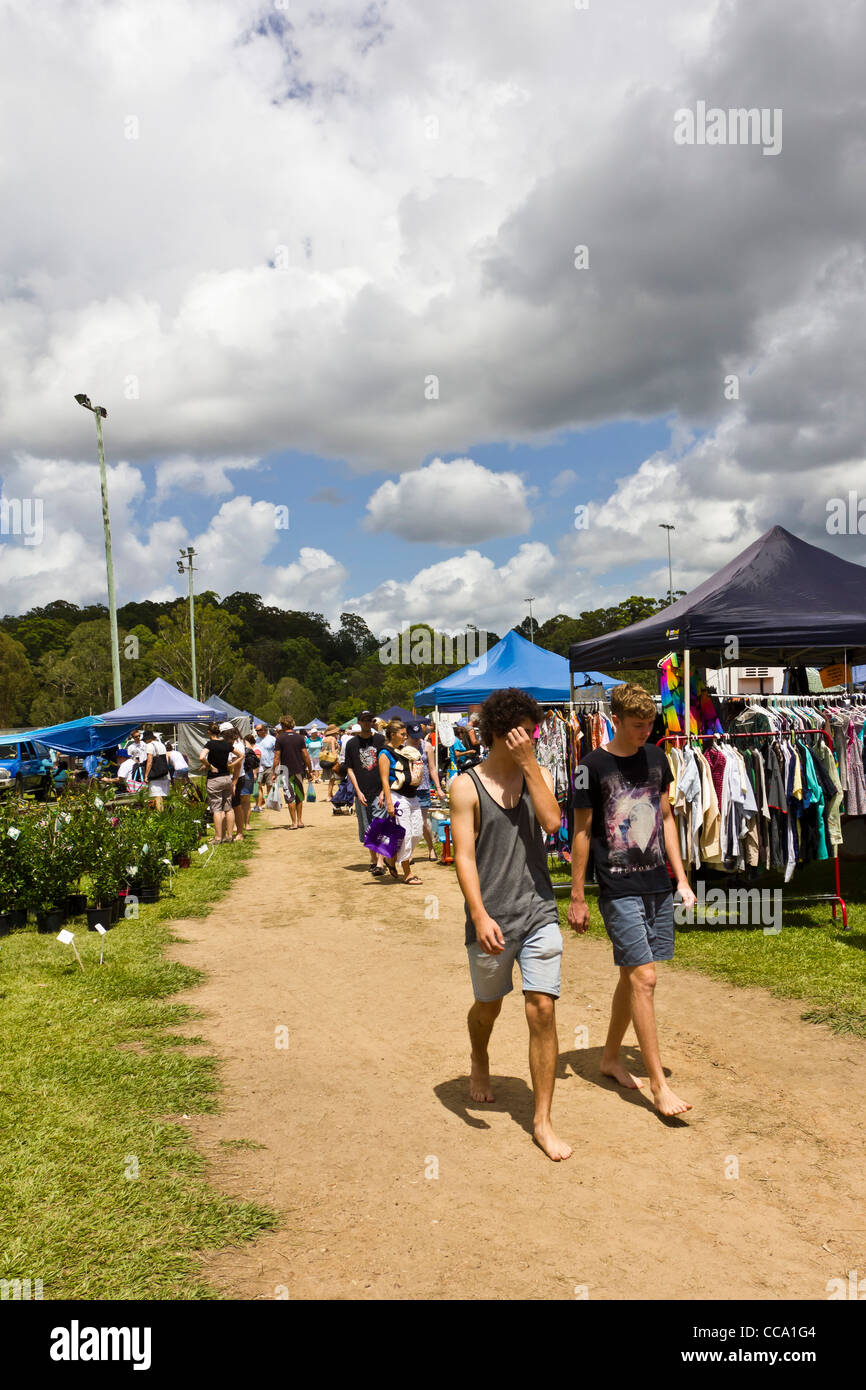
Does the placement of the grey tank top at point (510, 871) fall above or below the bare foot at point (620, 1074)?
above

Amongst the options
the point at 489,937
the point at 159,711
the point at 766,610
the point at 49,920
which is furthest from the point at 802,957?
the point at 159,711

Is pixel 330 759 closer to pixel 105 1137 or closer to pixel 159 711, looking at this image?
pixel 159 711

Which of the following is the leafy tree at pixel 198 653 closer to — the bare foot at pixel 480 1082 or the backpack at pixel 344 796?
the backpack at pixel 344 796

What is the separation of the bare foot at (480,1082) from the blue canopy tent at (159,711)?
2062 cm

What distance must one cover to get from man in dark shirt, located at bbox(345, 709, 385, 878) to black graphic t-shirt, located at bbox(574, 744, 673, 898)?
6455 millimetres

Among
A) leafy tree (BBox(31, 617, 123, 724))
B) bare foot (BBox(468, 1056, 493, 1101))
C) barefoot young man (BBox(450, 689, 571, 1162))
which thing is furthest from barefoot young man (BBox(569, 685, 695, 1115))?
leafy tree (BBox(31, 617, 123, 724))

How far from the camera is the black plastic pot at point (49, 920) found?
8.48m

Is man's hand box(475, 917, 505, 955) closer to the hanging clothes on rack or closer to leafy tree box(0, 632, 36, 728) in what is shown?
the hanging clothes on rack

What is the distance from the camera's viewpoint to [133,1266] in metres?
3.05

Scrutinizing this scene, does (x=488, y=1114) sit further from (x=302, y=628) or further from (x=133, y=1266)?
(x=302, y=628)

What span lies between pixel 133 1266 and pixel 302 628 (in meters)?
113

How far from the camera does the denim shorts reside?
4.19 metres

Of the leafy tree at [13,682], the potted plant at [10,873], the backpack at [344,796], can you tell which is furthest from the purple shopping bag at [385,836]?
the leafy tree at [13,682]

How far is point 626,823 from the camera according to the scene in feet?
14.0
